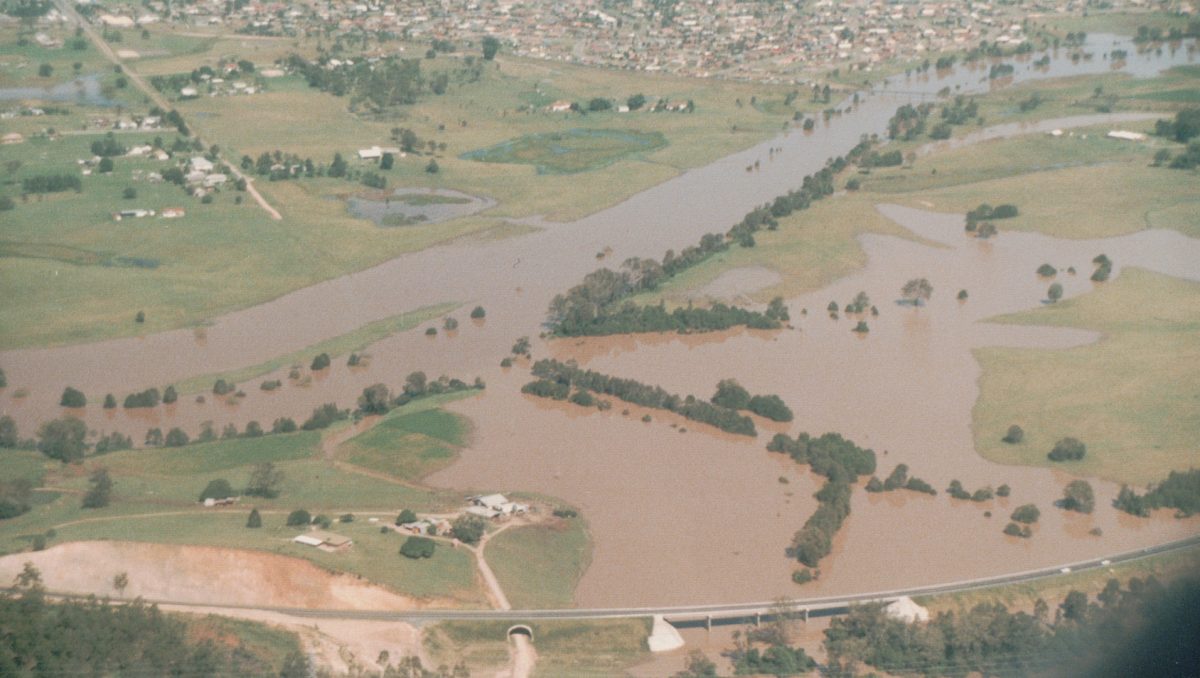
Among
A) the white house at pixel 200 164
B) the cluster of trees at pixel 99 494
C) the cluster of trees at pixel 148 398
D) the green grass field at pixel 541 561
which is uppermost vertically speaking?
the white house at pixel 200 164

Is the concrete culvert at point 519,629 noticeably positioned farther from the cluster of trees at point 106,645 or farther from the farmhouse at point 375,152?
the farmhouse at point 375,152

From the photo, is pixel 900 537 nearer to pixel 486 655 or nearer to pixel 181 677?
pixel 486 655

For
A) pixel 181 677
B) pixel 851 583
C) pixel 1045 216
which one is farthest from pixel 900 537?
pixel 1045 216

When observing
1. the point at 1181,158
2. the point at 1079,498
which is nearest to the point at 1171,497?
the point at 1079,498

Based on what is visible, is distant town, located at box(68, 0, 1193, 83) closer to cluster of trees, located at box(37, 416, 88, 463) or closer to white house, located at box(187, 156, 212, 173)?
white house, located at box(187, 156, 212, 173)

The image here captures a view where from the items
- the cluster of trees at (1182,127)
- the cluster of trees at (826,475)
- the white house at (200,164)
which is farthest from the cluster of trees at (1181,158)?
the white house at (200,164)

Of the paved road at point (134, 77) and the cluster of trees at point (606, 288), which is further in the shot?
the paved road at point (134, 77)
